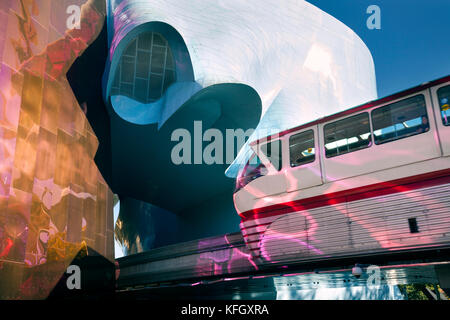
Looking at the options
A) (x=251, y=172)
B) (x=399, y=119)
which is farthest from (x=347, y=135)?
(x=251, y=172)

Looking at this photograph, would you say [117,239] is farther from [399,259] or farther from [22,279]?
[399,259]

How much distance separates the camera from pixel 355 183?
35.3 ft

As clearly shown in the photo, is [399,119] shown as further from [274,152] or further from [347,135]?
[274,152]

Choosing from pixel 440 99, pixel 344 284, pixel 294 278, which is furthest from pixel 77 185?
pixel 440 99

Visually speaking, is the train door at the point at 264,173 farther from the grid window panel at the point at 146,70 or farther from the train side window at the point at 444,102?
the grid window panel at the point at 146,70

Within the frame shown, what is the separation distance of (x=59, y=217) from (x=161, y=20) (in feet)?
48.5

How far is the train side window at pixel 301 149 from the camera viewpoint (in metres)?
12.0

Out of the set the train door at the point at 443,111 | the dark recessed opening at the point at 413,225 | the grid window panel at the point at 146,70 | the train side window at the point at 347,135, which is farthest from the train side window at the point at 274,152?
the grid window panel at the point at 146,70

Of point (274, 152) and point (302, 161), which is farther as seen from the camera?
point (274, 152)

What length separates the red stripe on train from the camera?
31.6 ft

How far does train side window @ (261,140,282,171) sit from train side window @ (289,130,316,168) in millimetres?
399

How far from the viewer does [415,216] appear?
9.65 m

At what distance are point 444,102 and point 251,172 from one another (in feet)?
18.9

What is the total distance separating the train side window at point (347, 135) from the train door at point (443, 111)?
1.72 m
